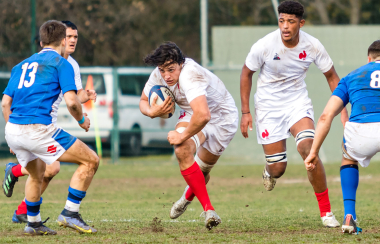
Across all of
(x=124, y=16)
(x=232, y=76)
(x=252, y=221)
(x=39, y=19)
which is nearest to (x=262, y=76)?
(x=252, y=221)

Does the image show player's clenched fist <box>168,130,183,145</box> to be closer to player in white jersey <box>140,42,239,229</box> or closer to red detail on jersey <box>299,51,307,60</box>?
player in white jersey <box>140,42,239,229</box>

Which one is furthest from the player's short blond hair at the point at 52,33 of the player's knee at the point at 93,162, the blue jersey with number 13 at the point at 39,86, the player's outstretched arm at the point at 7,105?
the player's knee at the point at 93,162

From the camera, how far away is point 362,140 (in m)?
5.20

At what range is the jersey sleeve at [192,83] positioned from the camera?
5566 mm

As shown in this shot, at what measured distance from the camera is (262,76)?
6707mm

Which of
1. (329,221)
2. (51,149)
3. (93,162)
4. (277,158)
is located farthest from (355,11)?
(51,149)

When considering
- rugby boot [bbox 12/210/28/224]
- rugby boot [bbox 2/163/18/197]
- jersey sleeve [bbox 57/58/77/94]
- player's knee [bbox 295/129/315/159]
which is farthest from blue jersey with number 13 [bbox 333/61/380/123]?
rugby boot [bbox 2/163/18/197]

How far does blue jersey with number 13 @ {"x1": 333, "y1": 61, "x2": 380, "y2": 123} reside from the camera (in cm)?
520

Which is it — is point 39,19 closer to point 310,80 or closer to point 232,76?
point 232,76

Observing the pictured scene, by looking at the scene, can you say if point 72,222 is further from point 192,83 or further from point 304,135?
point 304,135

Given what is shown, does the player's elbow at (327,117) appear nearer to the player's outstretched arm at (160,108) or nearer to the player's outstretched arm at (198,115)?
the player's outstretched arm at (198,115)

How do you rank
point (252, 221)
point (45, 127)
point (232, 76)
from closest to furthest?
point (45, 127)
point (252, 221)
point (232, 76)

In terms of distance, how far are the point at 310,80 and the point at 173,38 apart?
14.2 metres

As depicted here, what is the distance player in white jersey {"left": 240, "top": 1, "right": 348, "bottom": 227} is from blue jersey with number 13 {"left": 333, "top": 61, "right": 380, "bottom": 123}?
3.18 ft
